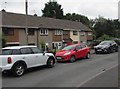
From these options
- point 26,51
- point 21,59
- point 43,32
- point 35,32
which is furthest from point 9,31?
point 21,59

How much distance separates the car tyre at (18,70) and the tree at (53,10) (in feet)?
197

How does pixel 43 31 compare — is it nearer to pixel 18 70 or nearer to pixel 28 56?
pixel 28 56

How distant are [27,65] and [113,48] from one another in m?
16.6

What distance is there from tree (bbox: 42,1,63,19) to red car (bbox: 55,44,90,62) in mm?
52514

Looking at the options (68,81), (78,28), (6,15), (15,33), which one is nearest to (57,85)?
(68,81)

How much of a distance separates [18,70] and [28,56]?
1050mm

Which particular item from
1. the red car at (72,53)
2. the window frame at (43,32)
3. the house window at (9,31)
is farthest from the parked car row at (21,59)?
the window frame at (43,32)

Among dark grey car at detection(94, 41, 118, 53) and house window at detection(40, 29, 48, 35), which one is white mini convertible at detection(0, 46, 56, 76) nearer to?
dark grey car at detection(94, 41, 118, 53)

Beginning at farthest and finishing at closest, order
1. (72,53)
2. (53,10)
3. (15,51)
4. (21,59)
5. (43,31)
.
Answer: (53,10) < (43,31) < (72,53) < (15,51) < (21,59)

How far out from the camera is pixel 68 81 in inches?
391

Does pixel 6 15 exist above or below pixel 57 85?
above

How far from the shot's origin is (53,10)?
237 ft

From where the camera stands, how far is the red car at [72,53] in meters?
17.5

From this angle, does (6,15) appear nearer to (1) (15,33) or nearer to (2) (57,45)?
(1) (15,33)
